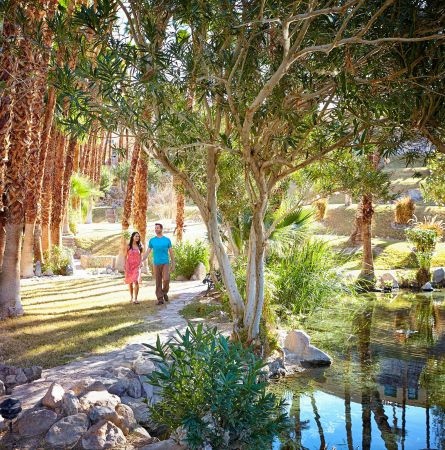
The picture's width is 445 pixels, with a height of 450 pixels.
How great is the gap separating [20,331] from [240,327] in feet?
11.5

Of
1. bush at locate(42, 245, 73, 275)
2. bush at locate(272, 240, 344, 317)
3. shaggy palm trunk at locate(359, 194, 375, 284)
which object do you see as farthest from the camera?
shaggy palm trunk at locate(359, 194, 375, 284)

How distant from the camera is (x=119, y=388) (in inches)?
227

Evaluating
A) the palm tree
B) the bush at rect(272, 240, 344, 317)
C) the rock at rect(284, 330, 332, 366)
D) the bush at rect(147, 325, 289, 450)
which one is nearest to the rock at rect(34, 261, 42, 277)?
the palm tree

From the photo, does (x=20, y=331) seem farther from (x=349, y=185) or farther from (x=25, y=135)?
(x=349, y=185)

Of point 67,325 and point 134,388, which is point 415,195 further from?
point 134,388

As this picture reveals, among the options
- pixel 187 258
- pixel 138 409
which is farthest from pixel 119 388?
pixel 187 258

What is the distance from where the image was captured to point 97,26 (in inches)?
201

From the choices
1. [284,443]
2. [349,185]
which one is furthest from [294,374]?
[349,185]

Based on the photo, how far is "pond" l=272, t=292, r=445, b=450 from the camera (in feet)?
19.6

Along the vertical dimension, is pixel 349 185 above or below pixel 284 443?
above

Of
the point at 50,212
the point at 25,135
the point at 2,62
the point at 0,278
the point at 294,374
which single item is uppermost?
the point at 2,62

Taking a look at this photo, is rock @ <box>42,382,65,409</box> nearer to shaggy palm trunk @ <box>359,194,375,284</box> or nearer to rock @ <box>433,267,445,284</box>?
shaggy palm trunk @ <box>359,194,375,284</box>

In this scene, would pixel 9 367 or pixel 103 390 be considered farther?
pixel 9 367

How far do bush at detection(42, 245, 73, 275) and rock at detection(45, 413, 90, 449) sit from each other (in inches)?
536
